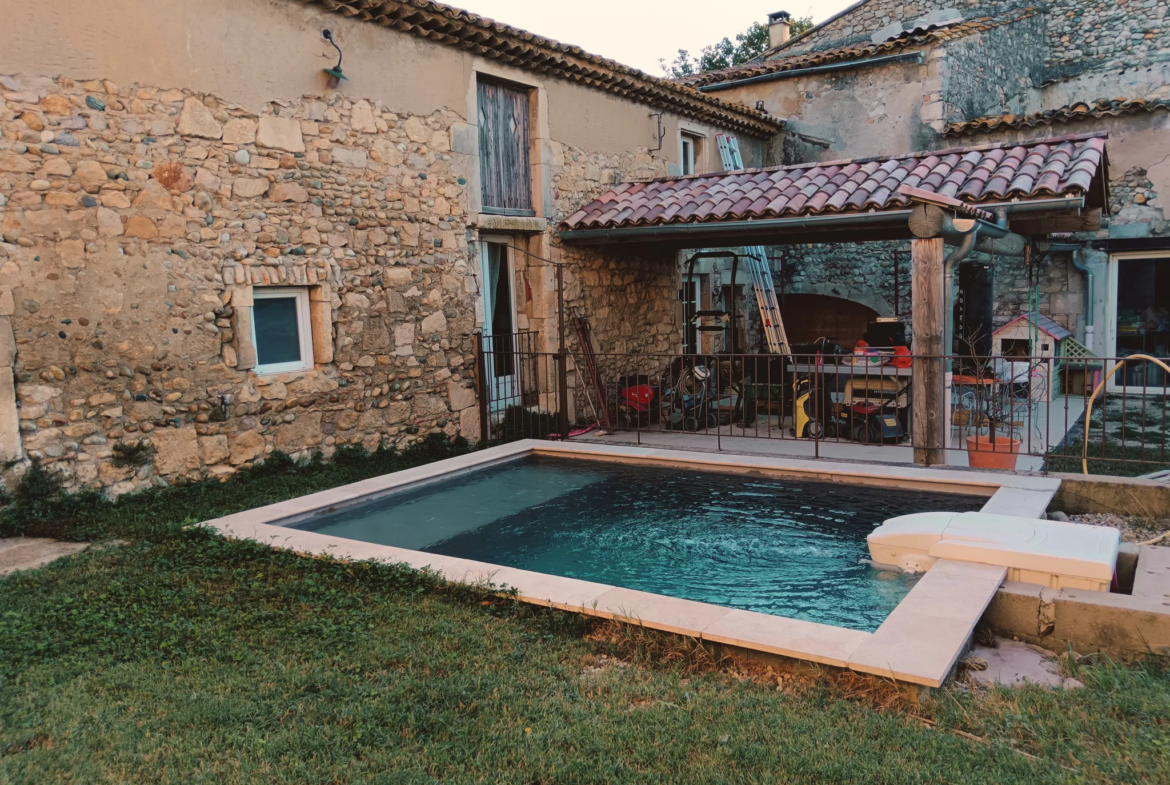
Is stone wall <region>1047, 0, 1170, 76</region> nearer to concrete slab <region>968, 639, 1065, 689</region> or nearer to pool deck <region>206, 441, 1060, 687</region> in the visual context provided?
pool deck <region>206, 441, 1060, 687</region>

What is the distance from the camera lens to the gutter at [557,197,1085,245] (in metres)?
7.09

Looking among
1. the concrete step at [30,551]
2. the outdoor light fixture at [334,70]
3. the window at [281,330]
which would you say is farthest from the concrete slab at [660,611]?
the outdoor light fixture at [334,70]

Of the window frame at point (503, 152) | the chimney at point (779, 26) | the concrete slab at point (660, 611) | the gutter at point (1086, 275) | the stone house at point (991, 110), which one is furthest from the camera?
the chimney at point (779, 26)

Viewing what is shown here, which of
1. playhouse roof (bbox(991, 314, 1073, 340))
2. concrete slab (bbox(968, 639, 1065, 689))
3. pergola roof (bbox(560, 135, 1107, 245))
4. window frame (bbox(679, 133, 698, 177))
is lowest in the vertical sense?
concrete slab (bbox(968, 639, 1065, 689))

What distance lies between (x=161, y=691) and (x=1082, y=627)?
3719 mm

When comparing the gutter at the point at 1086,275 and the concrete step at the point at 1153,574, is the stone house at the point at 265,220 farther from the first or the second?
the gutter at the point at 1086,275

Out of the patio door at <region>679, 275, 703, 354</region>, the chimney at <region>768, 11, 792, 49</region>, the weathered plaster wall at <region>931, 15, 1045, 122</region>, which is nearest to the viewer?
the patio door at <region>679, 275, 703, 354</region>

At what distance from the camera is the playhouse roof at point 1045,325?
11508 millimetres

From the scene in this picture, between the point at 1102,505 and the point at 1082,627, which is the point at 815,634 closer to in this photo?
the point at 1082,627

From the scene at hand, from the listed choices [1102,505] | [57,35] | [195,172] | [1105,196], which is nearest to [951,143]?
[1105,196]

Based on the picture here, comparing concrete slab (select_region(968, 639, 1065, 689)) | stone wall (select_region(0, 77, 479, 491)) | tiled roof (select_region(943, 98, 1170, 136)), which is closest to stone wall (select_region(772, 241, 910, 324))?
tiled roof (select_region(943, 98, 1170, 136))

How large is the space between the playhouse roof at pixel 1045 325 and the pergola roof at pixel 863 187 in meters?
3.18

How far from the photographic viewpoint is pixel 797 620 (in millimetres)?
3555

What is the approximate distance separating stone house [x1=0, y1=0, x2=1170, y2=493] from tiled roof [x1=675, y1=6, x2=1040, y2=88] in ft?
0.29
